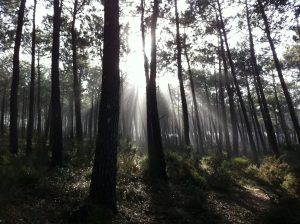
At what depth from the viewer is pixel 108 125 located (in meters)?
7.95

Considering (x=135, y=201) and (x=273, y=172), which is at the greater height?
(x=273, y=172)

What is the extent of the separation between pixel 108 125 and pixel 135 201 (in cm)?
264

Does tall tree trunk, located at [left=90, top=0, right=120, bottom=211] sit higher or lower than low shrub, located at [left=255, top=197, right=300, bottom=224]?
higher

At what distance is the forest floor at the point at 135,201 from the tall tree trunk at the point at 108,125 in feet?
1.63

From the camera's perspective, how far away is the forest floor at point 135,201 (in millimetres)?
6902

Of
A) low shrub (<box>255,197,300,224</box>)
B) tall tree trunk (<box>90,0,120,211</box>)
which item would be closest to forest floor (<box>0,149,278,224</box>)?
tall tree trunk (<box>90,0,120,211</box>)

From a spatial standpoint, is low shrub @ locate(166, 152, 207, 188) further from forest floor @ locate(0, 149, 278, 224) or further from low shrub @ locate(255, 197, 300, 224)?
low shrub @ locate(255, 197, 300, 224)

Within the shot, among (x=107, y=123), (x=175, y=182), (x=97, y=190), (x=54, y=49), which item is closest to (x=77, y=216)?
(x=97, y=190)

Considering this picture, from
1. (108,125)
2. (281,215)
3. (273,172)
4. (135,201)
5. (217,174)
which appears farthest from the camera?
(273,172)

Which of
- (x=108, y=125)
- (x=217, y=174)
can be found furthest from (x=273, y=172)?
(x=108, y=125)

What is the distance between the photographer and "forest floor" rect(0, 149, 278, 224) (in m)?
6.90

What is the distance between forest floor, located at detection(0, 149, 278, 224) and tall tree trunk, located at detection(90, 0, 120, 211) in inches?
19.5

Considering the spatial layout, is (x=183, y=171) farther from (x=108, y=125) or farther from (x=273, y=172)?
(x=108, y=125)

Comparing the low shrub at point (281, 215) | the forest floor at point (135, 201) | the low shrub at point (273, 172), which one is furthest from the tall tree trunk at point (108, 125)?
the low shrub at point (273, 172)
